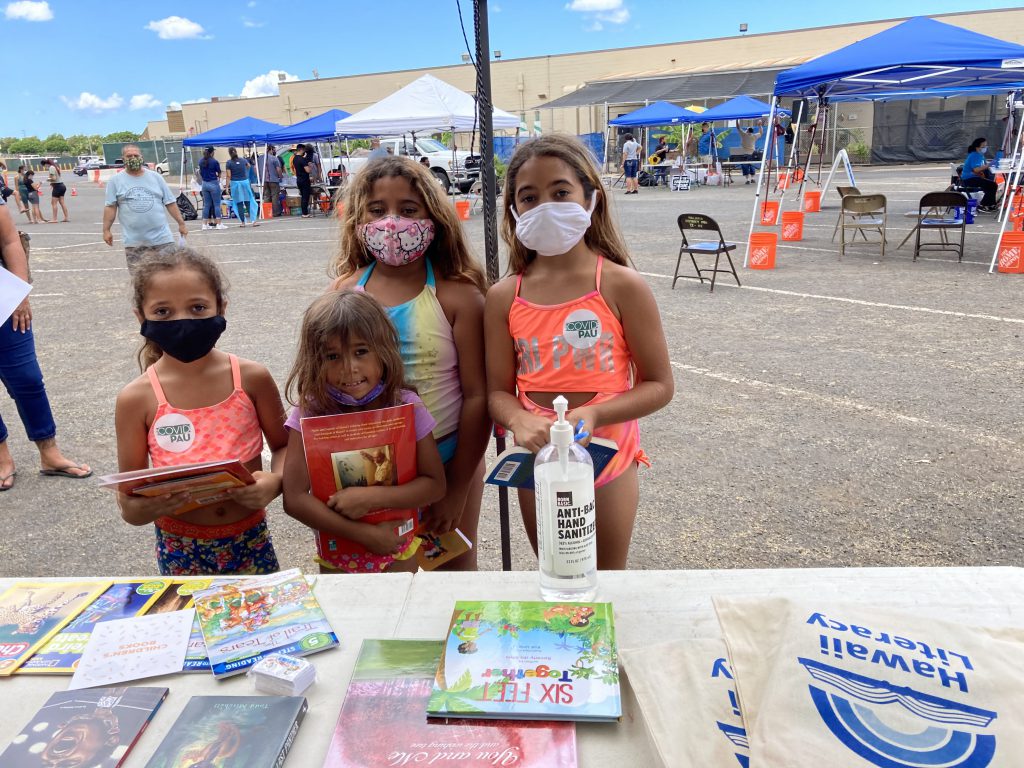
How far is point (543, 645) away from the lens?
1.27m

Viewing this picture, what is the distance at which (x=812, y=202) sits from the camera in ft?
52.8

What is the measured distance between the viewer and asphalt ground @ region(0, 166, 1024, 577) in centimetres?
334

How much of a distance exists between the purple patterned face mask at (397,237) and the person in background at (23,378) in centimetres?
260

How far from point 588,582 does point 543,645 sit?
0.58ft

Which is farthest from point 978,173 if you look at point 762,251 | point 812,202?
point 762,251

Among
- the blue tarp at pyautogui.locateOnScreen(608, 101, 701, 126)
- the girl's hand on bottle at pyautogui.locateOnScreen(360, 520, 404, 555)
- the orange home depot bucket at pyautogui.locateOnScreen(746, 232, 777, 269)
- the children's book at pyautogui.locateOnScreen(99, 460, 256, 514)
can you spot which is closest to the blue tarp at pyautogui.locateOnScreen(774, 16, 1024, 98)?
the orange home depot bucket at pyautogui.locateOnScreen(746, 232, 777, 269)

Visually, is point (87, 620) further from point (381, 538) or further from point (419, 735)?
point (419, 735)

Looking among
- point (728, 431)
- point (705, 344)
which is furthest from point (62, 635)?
point (705, 344)

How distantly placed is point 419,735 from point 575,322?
44.9 inches

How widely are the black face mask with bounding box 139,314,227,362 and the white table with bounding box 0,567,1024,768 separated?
690 millimetres

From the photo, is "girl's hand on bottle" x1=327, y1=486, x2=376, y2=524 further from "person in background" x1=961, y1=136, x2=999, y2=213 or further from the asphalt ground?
"person in background" x1=961, y1=136, x2=999, y2=213

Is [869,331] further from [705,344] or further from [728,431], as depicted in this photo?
[728,431]

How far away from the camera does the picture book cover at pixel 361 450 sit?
68.1 inches

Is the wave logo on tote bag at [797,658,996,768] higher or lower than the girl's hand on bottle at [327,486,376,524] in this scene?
higher
